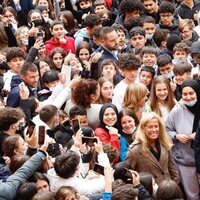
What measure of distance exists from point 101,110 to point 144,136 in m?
0.70

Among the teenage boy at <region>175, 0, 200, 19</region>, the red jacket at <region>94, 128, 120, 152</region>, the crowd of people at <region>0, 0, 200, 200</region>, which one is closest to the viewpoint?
the crowd of people at <region>0, 0, 200, 200</region>

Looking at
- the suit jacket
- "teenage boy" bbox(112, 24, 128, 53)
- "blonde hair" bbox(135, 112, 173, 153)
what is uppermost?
"teenage boy" bbox(112, 24, 128, 53)

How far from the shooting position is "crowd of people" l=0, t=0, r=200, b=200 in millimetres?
5395

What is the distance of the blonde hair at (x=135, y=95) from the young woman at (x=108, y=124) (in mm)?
267

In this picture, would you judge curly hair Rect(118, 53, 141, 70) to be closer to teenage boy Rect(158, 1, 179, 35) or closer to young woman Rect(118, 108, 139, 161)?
young woman Rect(118, 108, 139, 161)

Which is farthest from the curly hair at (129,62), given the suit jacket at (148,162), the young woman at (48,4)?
the young woman at (48,4)

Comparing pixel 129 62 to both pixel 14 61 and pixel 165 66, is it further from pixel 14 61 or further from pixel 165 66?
pixel 14 61

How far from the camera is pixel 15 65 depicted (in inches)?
303

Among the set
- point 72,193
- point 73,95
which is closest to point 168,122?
point 73,95

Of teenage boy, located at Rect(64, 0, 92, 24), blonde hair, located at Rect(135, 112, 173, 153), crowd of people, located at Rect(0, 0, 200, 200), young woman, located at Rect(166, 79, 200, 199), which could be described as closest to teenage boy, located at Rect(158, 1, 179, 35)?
crowd of people, located at Rect(0, 0, 200, 200)

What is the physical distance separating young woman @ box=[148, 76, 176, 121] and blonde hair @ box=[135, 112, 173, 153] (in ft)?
2.55

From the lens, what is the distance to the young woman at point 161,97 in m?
7.07

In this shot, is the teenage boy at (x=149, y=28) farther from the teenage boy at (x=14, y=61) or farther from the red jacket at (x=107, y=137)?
the red jacket at (x=107, y=137)

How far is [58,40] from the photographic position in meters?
9.21
